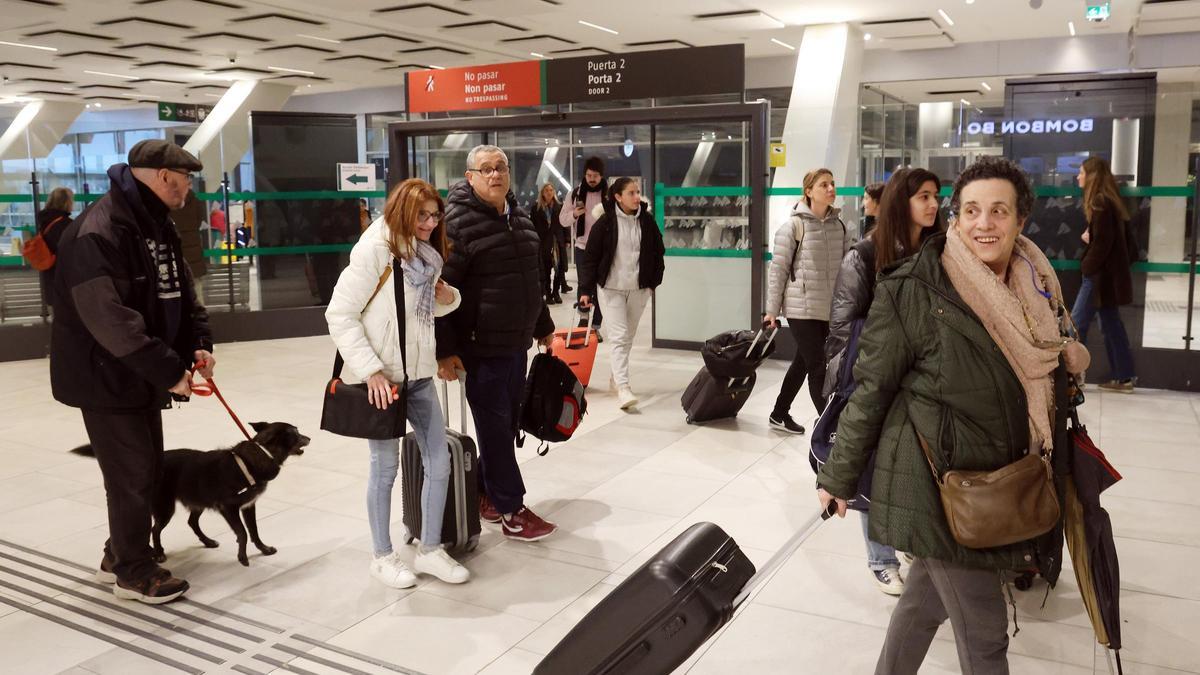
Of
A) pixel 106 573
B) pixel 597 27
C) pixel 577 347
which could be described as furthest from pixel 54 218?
pixel 597 27

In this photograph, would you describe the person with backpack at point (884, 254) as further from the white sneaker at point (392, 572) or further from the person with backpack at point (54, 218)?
the person with backpack at point (54, 218)

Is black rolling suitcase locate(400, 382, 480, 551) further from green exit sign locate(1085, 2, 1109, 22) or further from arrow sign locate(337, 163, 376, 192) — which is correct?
green exit sign locate(1085, 2, 1109, 22)

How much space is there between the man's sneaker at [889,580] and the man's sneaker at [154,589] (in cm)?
258

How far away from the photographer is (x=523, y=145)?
19.8 metres

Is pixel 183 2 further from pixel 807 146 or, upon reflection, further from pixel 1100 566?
pixel 1100 566

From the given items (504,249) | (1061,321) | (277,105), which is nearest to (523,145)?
(277,105)

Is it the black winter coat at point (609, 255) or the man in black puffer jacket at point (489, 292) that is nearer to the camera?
the man in black puffer jacket at point (489, 292)

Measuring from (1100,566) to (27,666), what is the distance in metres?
3.20

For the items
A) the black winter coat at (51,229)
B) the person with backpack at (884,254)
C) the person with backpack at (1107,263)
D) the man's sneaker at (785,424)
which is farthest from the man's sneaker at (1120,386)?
the black winter coat at (51,229)

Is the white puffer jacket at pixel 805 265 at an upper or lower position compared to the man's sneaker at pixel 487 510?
upper

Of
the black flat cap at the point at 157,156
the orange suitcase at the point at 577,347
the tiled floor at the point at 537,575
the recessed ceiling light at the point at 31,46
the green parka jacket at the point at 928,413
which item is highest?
the recessed ceiling light at the point at 31,46

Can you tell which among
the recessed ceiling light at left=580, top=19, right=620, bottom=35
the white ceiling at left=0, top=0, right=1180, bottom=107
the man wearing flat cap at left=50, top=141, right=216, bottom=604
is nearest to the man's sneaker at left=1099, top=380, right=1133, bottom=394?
the man wearing flat cap at left=50, top=141, right=216, bottom=604

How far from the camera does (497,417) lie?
417 cm

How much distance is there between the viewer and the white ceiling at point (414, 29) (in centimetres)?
1266
